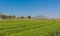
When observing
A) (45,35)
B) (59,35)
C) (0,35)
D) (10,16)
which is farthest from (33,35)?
(10,16)

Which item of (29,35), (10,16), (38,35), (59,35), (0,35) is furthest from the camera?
(10,16)

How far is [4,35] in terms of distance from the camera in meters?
19.2

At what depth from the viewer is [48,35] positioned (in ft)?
77.0

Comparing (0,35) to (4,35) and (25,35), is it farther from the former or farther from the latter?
(25,35)

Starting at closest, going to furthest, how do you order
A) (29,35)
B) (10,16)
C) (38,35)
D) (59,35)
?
1. (29,35)
2. (38,35)
3. (59,35)
4. (10,16)

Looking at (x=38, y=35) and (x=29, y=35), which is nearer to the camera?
(x=29, y=35)

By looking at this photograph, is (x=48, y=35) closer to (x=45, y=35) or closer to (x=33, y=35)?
(x=45, y=35)

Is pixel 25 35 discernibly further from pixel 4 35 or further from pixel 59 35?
pixel 59 35

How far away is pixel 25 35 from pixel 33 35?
1475 millimetres

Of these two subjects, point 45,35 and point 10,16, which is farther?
point 10,16

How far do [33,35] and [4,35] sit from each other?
4229mm

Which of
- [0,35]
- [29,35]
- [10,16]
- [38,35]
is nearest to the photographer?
[0,35]

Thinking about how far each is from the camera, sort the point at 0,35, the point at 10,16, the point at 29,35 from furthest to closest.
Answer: the point at 10,16
the point at 29,35
the point at 0,35

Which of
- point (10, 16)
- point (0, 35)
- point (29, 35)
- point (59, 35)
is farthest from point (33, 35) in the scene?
point (10, 16)
